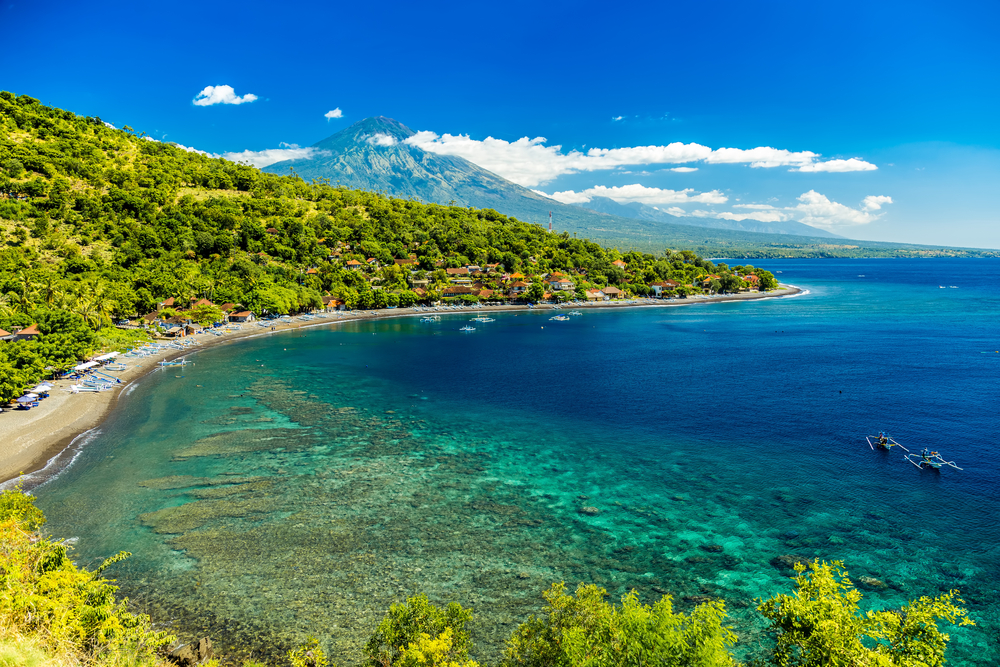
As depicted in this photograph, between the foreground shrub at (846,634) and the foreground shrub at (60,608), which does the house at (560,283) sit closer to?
the foreground shrub at (60,608)

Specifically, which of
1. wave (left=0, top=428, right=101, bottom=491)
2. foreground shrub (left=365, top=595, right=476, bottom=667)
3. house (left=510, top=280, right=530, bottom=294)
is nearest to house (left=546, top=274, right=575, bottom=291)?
house (left=510, top=280, right=530, bottom=294)

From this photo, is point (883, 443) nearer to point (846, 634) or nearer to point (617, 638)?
point (846, 634)

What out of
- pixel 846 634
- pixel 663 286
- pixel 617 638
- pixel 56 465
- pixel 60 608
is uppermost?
pixel 663 286

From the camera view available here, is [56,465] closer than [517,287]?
Yes

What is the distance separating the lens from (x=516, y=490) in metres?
25.3

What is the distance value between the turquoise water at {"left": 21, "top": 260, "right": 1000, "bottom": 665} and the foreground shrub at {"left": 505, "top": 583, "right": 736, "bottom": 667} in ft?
14.5

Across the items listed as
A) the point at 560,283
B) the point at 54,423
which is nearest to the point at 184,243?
the point at 54,423

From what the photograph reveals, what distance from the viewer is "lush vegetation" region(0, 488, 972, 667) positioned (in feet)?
32.7

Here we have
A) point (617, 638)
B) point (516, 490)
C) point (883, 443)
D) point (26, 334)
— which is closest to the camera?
point (617, 638)

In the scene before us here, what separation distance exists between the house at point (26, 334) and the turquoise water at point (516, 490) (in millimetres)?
9136

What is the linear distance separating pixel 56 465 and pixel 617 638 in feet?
102

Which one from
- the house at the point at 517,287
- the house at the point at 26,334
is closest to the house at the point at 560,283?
the house at the point at 517,287

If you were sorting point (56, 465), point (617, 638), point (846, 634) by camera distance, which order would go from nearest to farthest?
point (846, 634)
point (617, 638)
point (56, 465)

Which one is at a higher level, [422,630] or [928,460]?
[422,630]
